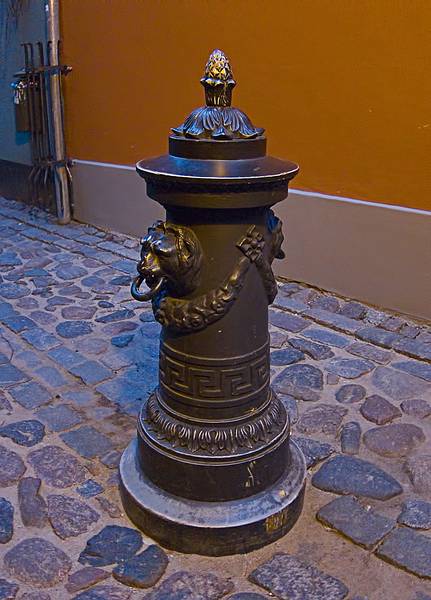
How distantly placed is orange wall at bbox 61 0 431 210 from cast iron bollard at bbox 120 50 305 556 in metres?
2.19

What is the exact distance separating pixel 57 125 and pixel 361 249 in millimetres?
3985

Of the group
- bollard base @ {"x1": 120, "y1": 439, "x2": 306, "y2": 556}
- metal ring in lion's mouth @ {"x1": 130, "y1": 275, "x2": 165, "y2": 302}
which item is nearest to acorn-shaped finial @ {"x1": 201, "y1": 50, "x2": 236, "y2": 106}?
metal ring in lion's mouth @ {"x1": 130, "y1": 275, "x2": 165, "y2": 302}

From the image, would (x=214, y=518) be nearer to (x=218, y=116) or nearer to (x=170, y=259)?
(x=170, y=259)

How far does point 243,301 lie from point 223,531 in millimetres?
863

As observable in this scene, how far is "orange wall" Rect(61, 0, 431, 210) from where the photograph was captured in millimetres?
4062

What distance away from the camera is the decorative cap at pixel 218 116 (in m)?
2.13

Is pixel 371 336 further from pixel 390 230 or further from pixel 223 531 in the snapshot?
pixel 223 531

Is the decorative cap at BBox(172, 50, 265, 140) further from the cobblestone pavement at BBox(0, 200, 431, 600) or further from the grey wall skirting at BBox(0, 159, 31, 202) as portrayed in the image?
the grey wall skirting at BBox(0, 159, 31, 202)

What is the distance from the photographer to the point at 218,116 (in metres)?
2.15

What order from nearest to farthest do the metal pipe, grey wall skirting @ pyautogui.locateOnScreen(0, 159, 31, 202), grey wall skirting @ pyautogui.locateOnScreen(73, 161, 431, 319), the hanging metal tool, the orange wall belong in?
the orange wall
grey wall skirting @ pyautogui.locateOnScreen(73, 161, 431, 319)
the metal pipe
the hanging metal tool
grey wall skirting @ pyautogui.locateOnScreen(0, 159, 31, 202)

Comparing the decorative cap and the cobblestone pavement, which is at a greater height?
the decorative cap

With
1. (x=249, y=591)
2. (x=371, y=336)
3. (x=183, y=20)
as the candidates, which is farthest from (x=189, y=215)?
(x=183, y=20)

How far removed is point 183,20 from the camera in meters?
5.33

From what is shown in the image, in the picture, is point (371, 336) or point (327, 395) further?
point (371, 336)
